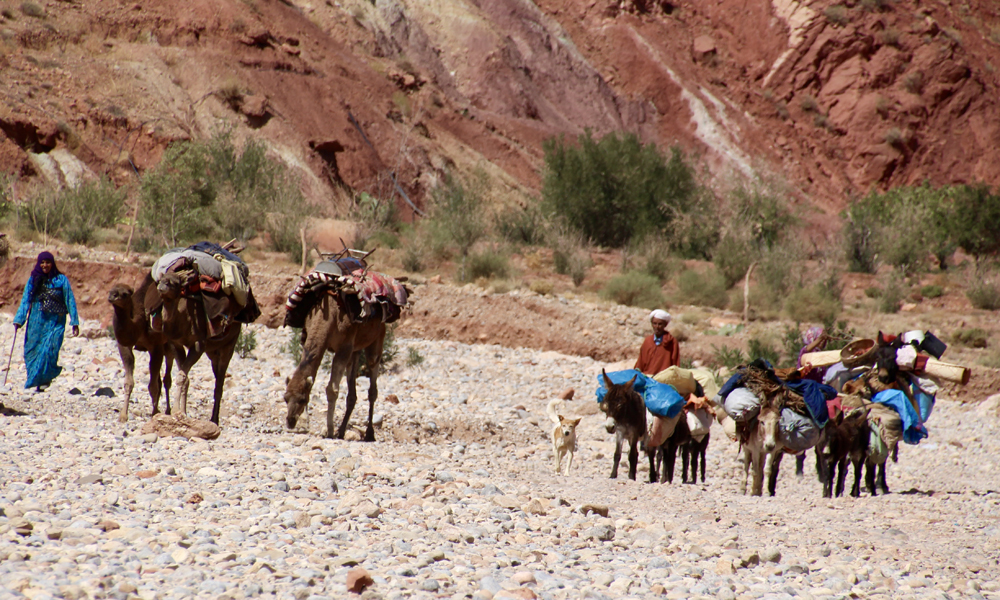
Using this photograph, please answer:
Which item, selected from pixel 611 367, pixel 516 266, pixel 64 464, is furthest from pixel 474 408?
pixel 516 266

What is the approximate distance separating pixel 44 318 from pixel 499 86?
39.7 metres

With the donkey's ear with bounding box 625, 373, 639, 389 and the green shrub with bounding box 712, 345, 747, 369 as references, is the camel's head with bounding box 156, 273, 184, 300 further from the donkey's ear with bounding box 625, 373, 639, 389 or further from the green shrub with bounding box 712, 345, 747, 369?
the green shrub with bounding box 712, 345, 747, 369

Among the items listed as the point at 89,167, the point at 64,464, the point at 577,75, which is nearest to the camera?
the point at 64,464

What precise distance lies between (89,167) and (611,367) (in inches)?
908

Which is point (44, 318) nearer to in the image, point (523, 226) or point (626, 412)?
point (626, 412)

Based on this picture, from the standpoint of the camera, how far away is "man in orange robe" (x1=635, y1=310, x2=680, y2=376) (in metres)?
10.3

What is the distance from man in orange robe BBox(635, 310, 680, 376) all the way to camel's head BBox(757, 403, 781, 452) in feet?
5.44

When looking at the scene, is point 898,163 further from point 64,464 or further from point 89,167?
point 64,464

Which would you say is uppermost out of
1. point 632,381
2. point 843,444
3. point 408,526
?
point 632,381

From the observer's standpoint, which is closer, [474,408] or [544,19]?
[474,408]

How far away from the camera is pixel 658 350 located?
10.4m

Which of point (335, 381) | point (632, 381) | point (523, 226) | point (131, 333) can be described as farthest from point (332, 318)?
point (523, 226)

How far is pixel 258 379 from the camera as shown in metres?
13.4

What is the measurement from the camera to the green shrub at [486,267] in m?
27.1
